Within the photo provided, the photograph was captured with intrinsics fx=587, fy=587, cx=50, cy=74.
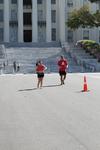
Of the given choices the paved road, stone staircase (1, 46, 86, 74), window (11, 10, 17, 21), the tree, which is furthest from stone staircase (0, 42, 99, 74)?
the paved road

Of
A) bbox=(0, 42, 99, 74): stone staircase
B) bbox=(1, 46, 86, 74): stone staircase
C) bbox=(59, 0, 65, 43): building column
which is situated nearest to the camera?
bbox=(0, 42, 99, 74): stone staircase

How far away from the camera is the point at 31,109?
18.8m

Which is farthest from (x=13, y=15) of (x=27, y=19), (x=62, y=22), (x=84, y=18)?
(x=84, y=18)

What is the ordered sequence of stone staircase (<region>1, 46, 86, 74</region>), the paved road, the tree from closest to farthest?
the paved road
stone staircase (<region>1, 46, 86, 74</region>)
the tree

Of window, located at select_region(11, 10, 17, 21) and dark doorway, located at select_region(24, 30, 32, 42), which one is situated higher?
window, located at select_region(11, 10, 17, 21)

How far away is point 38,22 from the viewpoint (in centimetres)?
10200

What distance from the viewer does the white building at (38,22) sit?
329ft

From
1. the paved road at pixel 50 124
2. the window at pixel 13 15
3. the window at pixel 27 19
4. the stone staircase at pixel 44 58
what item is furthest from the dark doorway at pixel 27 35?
the paved road at pixel 50 124

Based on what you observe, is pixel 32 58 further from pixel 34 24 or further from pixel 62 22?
pixel 62 22

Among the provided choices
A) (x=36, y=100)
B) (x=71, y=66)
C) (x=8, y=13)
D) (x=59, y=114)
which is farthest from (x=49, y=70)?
(x=59, y=114)

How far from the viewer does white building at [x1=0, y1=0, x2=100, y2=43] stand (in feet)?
329

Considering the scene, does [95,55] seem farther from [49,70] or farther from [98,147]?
[98,147]

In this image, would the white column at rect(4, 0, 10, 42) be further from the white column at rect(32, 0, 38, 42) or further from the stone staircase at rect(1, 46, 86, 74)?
the stone staircase at rect(1, 46, 86, 74)

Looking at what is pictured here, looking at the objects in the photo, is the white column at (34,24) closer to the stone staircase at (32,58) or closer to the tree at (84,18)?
the stone staircase at (32,58)
